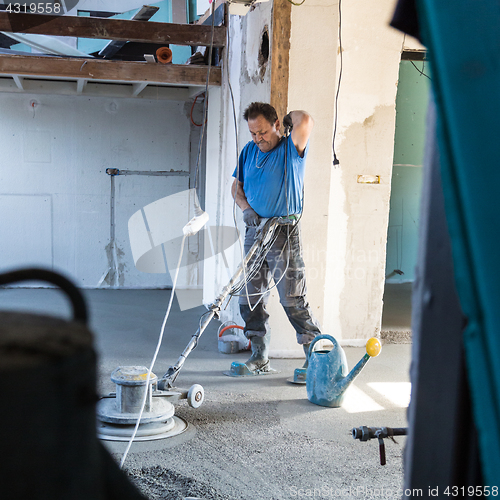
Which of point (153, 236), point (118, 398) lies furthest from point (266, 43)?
point (153, 236)

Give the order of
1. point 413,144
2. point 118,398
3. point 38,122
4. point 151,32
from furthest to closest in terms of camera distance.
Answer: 1. point 413,144
2. point 38,122
3. point 151,32
4. point 118,398

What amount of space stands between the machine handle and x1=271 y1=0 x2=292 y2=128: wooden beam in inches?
138

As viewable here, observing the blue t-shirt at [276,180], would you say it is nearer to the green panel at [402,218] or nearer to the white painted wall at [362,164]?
the white painted wall at [362,164]

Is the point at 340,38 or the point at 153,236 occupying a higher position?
the point at 340,38

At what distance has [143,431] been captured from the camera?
2729mm

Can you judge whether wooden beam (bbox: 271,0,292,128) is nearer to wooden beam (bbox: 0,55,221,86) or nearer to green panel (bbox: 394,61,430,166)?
wooden beam (bbox: 0,55,221,86)

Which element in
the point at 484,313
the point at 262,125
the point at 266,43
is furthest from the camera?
the point at 266,43

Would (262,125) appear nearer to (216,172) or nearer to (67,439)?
(216,172)

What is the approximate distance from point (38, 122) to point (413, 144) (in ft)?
15.8

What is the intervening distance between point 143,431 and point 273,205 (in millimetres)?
1614

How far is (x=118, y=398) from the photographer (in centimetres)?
273

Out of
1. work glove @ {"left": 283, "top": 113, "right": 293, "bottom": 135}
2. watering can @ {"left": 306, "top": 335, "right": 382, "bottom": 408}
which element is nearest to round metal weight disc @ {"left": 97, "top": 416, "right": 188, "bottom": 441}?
watering can @ {"left": 306, "top": 335, "right": 382, "bottom": 408}

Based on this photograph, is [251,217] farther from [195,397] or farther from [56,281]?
[56,281]

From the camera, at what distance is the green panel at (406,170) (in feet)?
23.3
